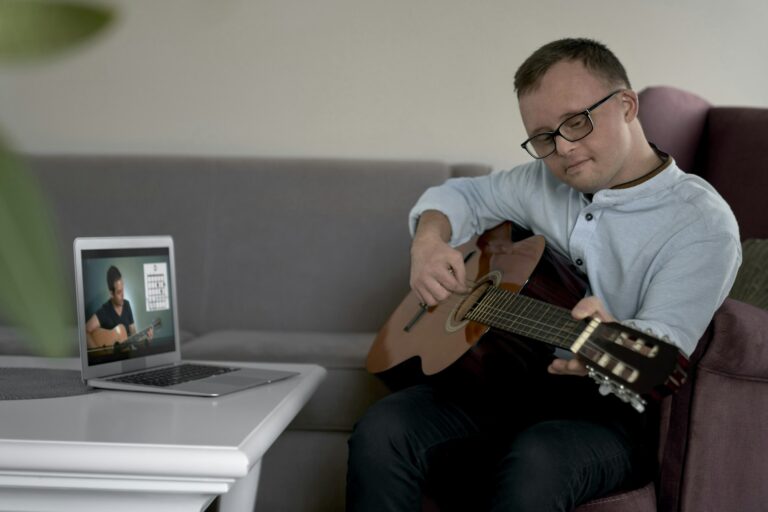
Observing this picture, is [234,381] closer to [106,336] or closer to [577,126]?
[106,336]

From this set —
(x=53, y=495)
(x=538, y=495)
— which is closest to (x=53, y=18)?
(x=53, y=495)

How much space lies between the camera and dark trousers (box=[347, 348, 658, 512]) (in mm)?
1119

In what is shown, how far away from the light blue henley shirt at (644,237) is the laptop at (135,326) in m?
0.50

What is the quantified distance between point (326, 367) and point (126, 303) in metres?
0.61

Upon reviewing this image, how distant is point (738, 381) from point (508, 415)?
33 centimetres

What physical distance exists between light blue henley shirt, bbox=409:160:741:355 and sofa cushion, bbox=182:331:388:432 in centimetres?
48

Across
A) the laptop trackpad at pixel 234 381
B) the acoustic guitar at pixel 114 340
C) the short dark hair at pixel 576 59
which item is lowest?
the laptop trackpad at pixel 234 381

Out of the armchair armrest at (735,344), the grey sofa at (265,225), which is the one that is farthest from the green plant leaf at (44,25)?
the grey sofa at (265,225)

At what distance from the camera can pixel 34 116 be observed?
9.19ft

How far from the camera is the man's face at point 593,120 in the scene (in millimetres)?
1269

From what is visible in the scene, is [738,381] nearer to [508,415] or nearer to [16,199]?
[508,415]

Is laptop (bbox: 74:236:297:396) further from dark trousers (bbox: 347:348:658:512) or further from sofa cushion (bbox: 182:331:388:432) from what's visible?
sofa cushion (bbox: 182:331:388:432)

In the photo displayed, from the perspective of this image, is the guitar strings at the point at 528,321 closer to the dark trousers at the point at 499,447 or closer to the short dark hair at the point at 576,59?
the dark trousers at the point at 499,447

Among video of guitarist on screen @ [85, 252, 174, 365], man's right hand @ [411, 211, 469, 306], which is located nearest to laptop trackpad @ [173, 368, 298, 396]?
video of guitarist on screen @ [85, 252, 174, 365]
